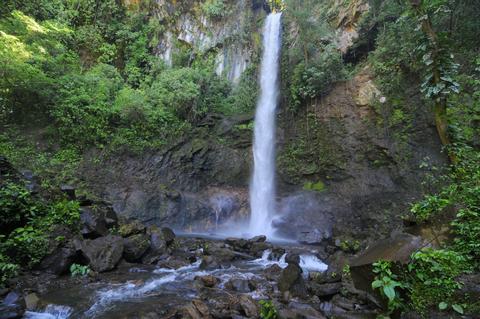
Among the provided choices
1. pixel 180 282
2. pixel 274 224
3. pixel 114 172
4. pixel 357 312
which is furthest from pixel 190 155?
pixel 357 312

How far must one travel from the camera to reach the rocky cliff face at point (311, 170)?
1262 cm

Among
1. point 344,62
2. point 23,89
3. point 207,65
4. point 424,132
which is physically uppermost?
point 207,65

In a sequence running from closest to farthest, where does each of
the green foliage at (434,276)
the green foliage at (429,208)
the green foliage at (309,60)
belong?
the green foliage at (434,276) → the green foliage at (429,208) → the green foliage at (309,60)

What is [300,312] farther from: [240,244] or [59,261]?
[59,261]

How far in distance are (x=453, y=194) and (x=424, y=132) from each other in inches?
304

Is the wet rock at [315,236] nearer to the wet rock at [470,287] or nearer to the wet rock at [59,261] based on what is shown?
the wet rock at [470,287]

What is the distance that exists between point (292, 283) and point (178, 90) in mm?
13110

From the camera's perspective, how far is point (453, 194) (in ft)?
18.5

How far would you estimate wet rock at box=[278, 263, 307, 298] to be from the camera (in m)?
6.51

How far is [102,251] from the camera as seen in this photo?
7.98m

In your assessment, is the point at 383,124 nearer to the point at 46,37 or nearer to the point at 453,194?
the point at 453,194

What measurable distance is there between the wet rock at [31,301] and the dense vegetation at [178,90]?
79 centimetres

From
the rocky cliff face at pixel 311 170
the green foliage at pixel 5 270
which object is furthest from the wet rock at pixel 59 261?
the rocky cliff face at pixel 311 170

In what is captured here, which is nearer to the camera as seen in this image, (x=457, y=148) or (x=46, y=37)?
(x=457, y=148)
